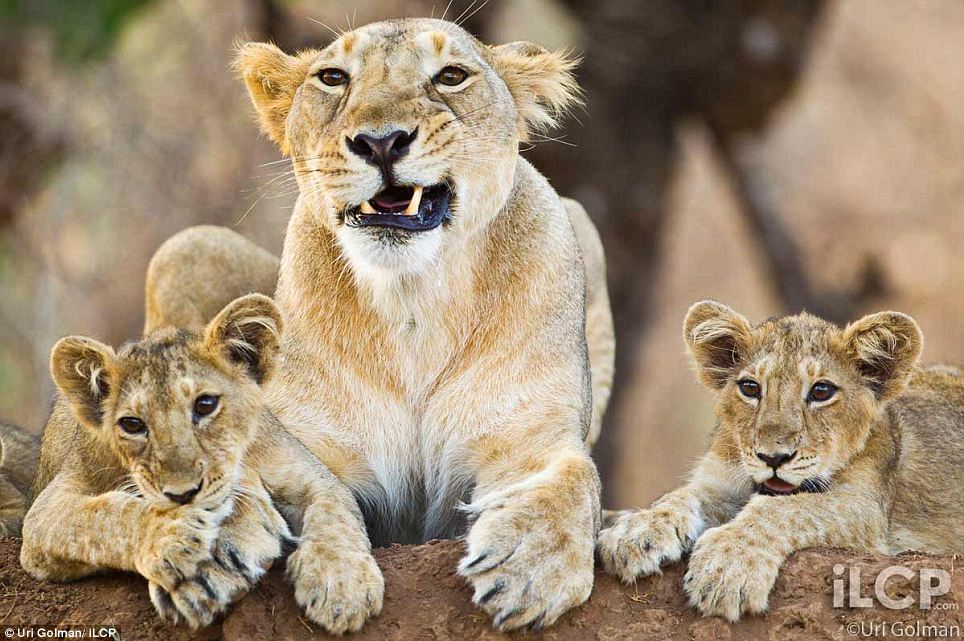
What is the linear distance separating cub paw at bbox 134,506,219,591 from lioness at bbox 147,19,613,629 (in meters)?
0.70

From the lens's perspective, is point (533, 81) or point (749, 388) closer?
point (749, 388)

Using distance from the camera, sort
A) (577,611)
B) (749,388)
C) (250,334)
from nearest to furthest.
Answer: (577,611)
(250,334)
(749,388)

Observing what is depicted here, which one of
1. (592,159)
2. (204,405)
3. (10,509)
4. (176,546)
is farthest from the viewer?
(592,159)

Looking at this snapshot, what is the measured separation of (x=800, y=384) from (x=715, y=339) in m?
0.50

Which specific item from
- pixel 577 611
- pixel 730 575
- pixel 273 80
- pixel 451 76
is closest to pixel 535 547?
pixel 577 611

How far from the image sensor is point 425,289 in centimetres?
563

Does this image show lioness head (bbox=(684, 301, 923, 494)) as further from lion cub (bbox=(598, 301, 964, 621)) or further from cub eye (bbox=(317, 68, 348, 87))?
cub eye (bbox=(317, 68, 348, 87))

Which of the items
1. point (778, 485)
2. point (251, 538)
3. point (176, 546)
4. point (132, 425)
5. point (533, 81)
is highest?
point (533, 81)

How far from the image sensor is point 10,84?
480 inches

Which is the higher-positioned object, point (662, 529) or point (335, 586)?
point (335, 586)

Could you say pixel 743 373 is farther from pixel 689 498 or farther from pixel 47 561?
pixel 47 561

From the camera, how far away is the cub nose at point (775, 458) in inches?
205

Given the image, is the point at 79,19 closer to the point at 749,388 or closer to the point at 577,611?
the point at 749,388

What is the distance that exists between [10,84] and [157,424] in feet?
27.8
